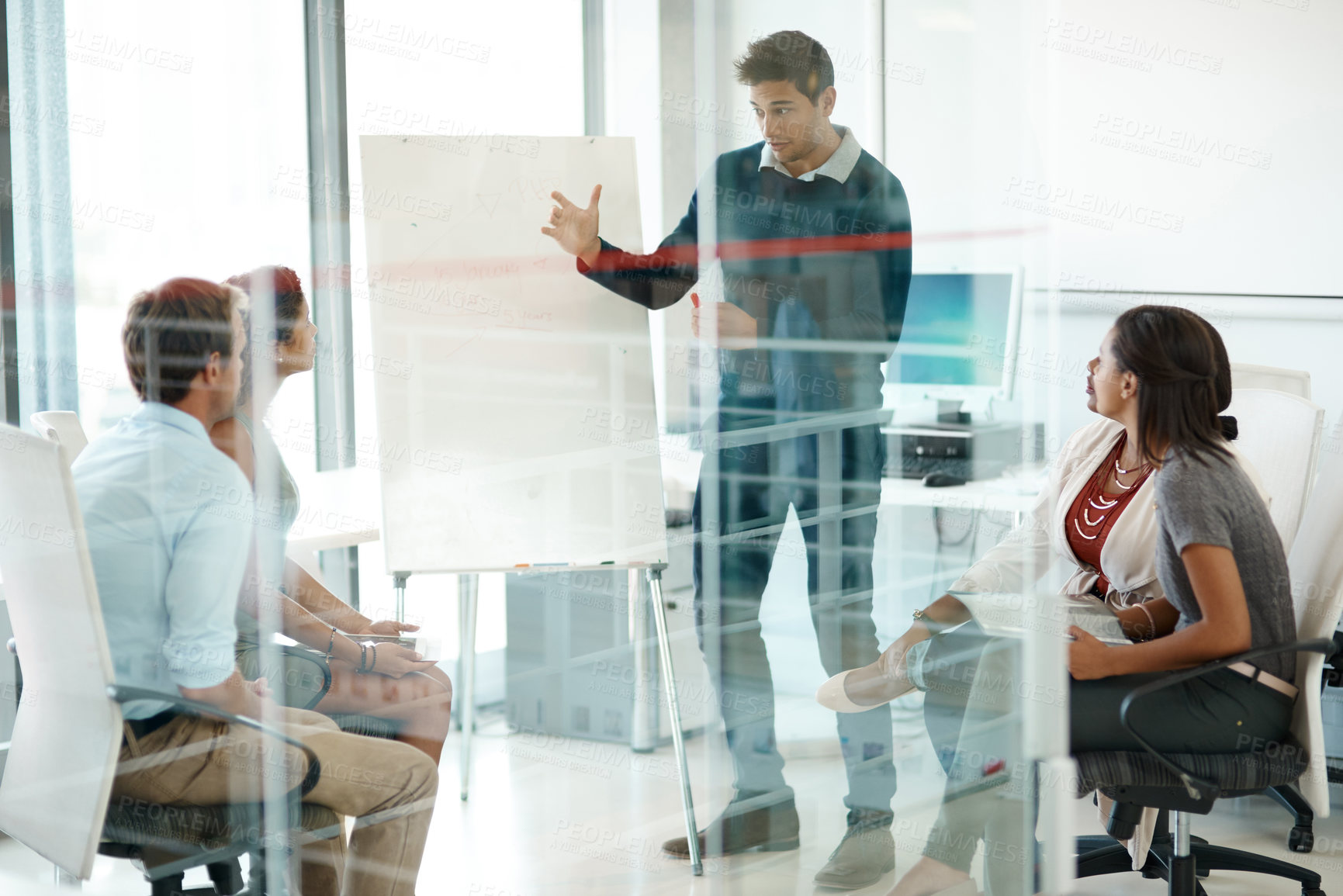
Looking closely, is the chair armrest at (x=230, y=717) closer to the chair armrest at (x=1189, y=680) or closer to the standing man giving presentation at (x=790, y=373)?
the standing man giving presentation at (x=790, y=373)

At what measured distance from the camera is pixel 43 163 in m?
1.95

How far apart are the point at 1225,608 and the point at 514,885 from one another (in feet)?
4.14

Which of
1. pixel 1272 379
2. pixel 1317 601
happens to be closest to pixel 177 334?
pixel 1317 601

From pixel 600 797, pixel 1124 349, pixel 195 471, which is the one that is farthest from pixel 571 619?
pixel 1124 349

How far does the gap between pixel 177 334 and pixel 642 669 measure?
3.47 feet

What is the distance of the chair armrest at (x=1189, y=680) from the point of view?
1864mm

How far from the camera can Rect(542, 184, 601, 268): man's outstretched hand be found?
2.03 metres

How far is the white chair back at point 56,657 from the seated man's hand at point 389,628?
Result: 43 cm

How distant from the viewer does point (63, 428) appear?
1865 millimetres

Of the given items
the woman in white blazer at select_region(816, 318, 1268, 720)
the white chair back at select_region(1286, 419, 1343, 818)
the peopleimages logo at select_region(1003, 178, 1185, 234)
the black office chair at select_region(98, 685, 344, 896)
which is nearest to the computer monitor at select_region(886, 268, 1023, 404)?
the woman in white blazer at select_region(816, 318, 1268, 720)

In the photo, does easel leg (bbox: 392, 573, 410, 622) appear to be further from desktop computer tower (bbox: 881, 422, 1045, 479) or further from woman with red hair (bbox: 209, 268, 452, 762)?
desktop computer tower (bbox: 881, 422, 1045, 479)

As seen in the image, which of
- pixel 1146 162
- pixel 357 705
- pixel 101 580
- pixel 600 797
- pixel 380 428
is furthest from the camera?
pixel 1146 162

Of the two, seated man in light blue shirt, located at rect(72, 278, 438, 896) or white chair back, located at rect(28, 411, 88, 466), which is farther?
white chair back, located at rect(28, 411, 88, 466)

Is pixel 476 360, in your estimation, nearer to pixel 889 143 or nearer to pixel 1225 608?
pixel 889 143
